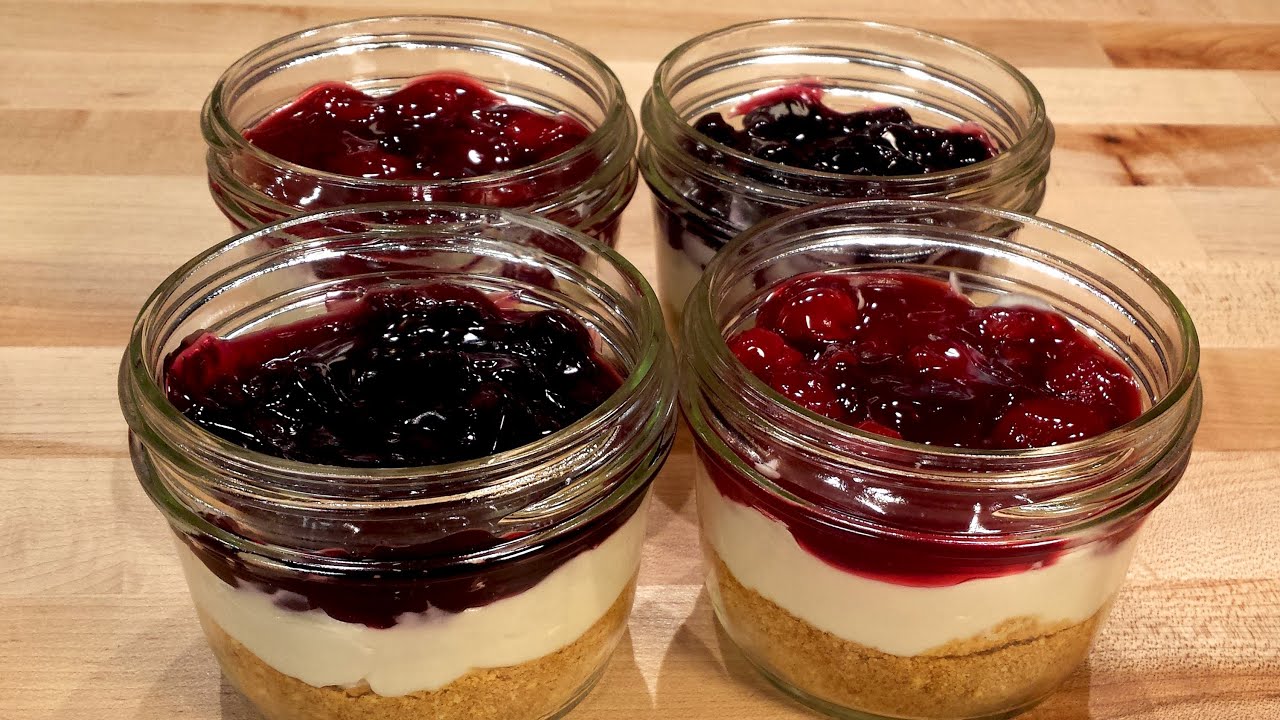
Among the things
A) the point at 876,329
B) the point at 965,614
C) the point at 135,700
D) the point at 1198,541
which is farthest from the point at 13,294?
the point at 1198,541

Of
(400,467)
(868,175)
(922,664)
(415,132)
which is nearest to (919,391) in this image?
(922,664)

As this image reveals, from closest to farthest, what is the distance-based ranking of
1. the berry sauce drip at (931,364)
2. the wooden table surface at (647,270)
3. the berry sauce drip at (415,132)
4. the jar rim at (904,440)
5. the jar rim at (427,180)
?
the jar rim at (904,440) < the berry sauce drip at (931,364) < the wooden table surface at (647,270) < the jar rim at (427,180) < the berry sauce drip at (415,132)

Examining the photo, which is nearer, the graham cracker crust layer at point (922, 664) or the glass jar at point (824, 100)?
the graham cracker crust layer at point (922, 664)

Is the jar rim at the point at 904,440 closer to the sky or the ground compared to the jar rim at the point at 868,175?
closer to the sky

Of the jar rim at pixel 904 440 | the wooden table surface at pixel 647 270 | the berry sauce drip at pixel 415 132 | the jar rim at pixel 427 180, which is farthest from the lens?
the berry sauce drip at pixel 415 132

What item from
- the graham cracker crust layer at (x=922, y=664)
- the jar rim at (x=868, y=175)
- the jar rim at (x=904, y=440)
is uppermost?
the jar rim at (x=904, y=440)

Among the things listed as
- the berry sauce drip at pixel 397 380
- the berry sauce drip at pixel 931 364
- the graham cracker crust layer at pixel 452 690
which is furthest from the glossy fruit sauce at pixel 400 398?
the berry sauce drip at pixel 931 364

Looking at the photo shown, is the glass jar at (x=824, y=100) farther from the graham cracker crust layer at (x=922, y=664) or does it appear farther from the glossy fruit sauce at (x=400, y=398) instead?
the graham cracker crust layer at (x=922, y=664)

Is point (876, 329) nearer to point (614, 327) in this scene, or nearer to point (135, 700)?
point (614, 327)
